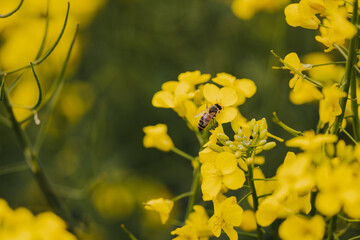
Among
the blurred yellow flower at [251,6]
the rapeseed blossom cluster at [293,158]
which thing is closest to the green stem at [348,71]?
the rapeseed blossom cluster at [293,158]

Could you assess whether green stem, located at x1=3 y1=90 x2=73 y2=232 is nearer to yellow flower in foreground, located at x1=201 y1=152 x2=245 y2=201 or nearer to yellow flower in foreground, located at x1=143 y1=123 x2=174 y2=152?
yellow flower in foreground, located at x1=143 y1=123 x2=174 y2=152

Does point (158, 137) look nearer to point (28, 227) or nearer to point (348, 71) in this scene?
point (28, 227)

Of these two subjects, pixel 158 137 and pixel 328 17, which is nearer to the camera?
pixel 328 17

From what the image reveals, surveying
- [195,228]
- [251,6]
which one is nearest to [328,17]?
[195,228]

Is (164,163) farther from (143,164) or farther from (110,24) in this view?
(110,24)

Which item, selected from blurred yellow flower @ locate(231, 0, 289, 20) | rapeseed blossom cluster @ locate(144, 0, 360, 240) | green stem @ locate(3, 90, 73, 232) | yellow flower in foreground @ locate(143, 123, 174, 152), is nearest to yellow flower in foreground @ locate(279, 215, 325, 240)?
A: rapeseed blossom cluster @ locate(144, 0, 360, 240)

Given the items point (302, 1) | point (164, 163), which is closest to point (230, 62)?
point (164, 163)
